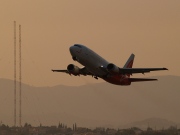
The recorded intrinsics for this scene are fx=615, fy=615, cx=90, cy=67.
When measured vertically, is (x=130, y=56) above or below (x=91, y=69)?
above

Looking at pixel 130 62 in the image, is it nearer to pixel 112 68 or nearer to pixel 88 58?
pixel 112 68

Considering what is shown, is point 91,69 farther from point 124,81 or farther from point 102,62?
point 124,81

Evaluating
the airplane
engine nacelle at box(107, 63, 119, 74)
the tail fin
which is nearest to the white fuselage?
the airplane

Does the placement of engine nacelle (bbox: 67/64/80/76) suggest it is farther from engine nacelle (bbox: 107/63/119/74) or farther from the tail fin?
the tail fin

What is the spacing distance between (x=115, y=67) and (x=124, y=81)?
14190mm

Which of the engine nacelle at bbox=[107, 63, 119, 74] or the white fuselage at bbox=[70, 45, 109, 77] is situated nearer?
the white fuselage at bbox=[70, 45, 109, 77]

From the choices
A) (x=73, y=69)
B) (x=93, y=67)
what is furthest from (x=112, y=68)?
(x=73, y=69)

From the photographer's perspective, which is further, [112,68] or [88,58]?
[112,68]

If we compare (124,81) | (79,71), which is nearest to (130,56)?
(124,81)

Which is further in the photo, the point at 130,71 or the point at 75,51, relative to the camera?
the point at 130,71

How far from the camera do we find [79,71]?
454 ft

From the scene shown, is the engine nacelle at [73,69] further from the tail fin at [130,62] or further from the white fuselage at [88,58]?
the tail fin at [130,62]

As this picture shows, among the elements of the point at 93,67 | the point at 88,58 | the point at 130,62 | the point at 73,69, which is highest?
the point at 130,62

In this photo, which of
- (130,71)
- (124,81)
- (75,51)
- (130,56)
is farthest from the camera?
(130,56)
